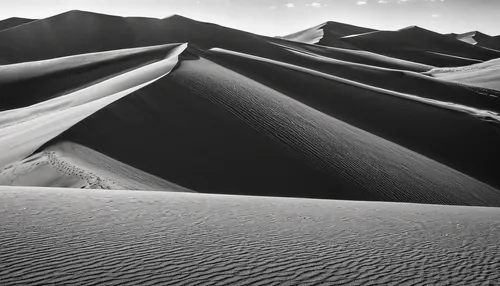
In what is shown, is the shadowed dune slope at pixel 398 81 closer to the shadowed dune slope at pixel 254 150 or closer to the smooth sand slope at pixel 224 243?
the shadowed dune slope at pixel 254 150

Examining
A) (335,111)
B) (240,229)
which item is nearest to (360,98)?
(335,111)

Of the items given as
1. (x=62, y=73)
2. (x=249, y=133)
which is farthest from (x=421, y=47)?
(x=249, y=133)

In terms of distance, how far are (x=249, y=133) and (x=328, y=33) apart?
270ft

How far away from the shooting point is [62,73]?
27.9 metres

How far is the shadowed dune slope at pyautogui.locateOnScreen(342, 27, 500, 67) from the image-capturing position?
7769 centimetres

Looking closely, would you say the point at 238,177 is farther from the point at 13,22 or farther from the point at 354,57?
the point at 13,22

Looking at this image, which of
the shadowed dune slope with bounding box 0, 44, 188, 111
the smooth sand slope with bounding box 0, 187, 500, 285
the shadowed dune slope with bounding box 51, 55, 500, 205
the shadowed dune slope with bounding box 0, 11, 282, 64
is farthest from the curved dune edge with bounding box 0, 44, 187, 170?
the shadowed dune slope with bounding box 0, 11, 282, 64

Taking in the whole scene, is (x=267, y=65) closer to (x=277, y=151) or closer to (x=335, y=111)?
(x=335, y=111)

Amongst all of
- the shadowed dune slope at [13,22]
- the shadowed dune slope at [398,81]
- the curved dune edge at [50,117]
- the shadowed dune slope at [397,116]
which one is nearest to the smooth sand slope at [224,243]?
the curved dune edge at [50,117]

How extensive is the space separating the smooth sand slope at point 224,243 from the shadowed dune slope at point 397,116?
10.1 metres

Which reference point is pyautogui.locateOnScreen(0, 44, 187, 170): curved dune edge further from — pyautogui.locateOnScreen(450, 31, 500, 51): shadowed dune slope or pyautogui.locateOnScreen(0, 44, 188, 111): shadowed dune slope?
pyautogui.locateOnScreen(450, 31, 500, 51): shadowed dune slope

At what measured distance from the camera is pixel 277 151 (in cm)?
1284

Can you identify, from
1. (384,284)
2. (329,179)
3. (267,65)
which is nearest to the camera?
(384,284)

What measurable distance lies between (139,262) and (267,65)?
21.5 metres
